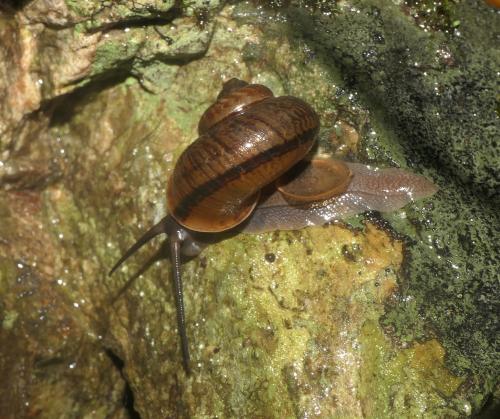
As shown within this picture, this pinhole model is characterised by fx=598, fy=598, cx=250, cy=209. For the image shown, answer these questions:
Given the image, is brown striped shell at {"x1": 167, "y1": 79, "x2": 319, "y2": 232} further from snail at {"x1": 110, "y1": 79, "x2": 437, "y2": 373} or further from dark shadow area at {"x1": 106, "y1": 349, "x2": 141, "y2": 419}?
dark shadow area at {"x1": 106, "y1": 349, "x2": 141, "y2": 419}

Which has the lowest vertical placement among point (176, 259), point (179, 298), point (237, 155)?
point (179, 298)

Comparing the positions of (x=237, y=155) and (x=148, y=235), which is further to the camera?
(x=148, y=235)

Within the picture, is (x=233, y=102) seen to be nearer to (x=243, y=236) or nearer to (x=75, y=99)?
(x=243, y=236)

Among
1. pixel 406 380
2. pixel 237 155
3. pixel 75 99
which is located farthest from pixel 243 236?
pixel 75 99

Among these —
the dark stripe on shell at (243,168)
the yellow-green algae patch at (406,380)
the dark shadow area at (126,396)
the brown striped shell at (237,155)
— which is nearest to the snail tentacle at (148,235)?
the brown striped shell at (237,155)

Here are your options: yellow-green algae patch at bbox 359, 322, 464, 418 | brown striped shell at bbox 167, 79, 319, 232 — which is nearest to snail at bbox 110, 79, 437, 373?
brown striped shell at bbox 167, 79, 319, 232

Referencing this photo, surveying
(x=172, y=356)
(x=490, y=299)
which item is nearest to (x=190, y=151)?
(x=172, y=356)
